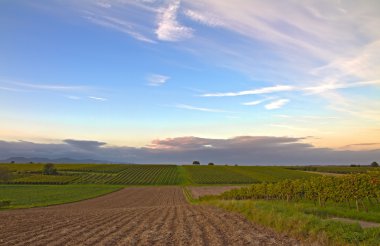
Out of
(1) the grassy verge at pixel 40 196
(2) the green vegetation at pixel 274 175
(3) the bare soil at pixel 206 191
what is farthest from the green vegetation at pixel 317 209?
(2) the green vegetation at pixel 274 175

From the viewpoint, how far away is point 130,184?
10850 centimetres

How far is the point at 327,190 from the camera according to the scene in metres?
40.4

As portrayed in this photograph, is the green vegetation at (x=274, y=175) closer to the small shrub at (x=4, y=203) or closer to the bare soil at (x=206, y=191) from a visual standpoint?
the bare soil at (x=206, y=191)

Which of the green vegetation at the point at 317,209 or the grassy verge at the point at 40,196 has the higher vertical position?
the green vegetation at the point at 317,209

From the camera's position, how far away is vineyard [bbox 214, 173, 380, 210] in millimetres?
35125

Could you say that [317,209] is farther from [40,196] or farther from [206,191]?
[40,196]

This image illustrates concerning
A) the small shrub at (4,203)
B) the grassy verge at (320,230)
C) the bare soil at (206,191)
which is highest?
the grassy verge at (320,230)

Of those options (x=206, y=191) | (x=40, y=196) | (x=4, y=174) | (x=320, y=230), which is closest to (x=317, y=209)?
(x=320, y=230)

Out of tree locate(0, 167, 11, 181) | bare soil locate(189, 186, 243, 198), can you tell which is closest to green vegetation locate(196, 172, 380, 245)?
bare soil locate(189, 186, 243, 198)

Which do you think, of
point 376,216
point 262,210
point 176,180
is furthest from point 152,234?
point 176,180

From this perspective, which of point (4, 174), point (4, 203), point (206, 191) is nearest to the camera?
point (4, 203)

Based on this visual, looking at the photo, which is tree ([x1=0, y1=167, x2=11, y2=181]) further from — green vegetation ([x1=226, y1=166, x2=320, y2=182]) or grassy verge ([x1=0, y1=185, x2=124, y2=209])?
green vegetation ([x1=226, y1=166, x2=320, y2=182])

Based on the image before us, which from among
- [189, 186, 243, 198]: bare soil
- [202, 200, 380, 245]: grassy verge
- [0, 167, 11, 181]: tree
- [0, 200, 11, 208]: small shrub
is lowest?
[0, 200, 11, 208]: small shrub

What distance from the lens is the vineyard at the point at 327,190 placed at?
35125mm
